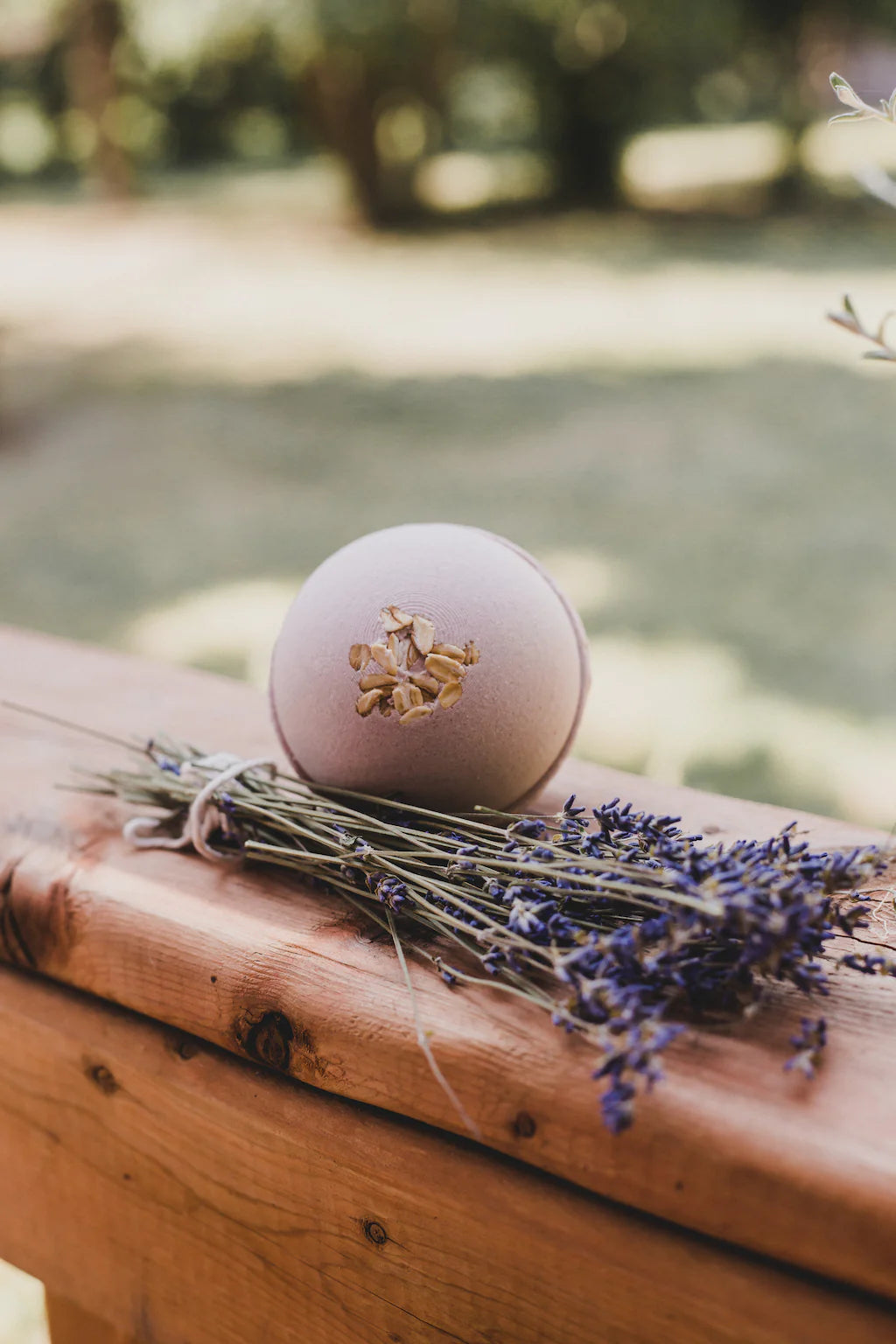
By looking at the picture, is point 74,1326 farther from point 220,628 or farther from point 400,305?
point 400,305

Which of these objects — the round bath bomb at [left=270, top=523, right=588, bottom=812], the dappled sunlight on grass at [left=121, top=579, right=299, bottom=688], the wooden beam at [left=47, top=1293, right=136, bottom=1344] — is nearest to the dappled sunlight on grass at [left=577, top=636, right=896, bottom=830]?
the dappled sunlight on grass at [left=121, top=579, right=299, bottom=688]

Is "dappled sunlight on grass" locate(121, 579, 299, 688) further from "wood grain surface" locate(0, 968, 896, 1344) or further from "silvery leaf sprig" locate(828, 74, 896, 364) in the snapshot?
"silvery leaf sprig" locate(828, 74, 896, 364)

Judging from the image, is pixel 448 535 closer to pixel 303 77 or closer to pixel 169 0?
pixel 169 0

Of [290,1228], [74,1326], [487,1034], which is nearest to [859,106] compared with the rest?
[487,1034]

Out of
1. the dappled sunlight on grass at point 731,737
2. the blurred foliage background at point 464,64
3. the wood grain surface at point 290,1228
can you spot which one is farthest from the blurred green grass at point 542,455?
the wood grain surface at point 290,1228

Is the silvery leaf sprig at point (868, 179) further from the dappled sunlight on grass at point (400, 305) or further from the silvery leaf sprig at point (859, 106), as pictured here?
the dappled sunlight on grass at point (400, 305)

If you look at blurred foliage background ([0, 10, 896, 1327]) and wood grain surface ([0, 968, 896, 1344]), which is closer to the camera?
wood grain surface ([0, 968, 896, 1344])

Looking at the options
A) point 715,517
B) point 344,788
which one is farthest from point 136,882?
point 715,517
